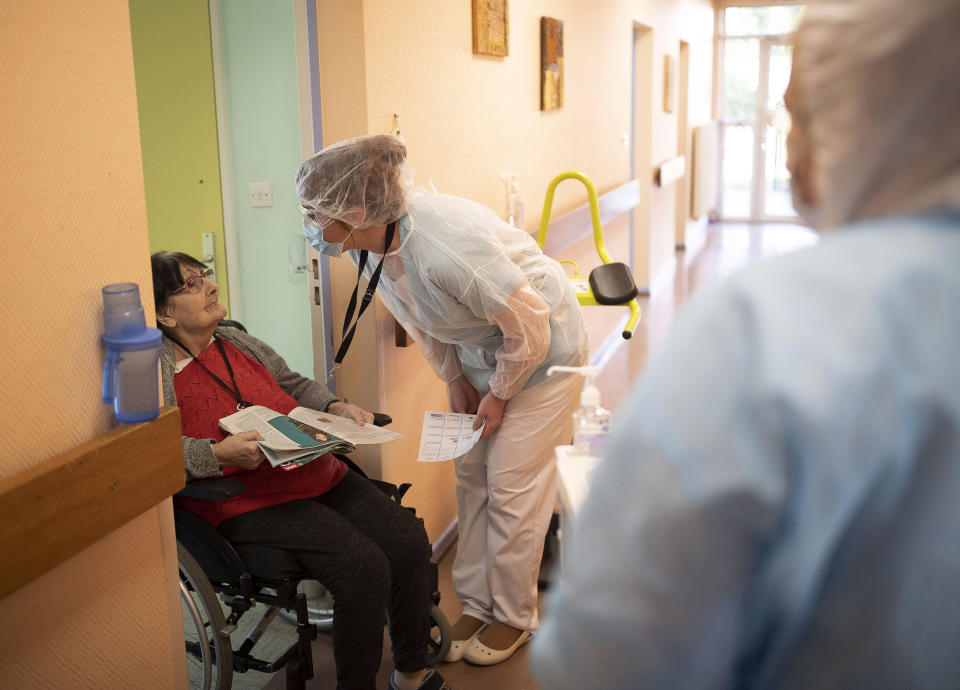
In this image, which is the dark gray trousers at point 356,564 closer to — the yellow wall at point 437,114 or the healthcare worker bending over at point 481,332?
the healthcare worker bending over at point 481,332

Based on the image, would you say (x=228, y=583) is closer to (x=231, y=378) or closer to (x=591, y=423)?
(x=231, y=378)

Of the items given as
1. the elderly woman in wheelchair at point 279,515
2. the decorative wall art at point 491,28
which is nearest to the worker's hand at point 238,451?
the elderly woman in wheelchair at point 279,515

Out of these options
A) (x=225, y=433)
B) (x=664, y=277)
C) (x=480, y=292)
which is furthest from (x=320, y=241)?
(x=664, y=277)

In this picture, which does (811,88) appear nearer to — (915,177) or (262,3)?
(915,177)

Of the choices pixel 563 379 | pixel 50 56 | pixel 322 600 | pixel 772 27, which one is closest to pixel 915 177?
pixel 50 56

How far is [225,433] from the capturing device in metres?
2.13

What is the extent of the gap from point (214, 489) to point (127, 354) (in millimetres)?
503

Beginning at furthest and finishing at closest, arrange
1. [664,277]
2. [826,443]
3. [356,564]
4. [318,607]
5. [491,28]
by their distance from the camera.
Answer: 1. [664,277]
2. [491,28]
3. [318,607]
4. [356,564]
5. [826,443]

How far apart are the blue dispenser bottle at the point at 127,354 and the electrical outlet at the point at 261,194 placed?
1537mm

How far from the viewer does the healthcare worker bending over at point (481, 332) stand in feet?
7.16

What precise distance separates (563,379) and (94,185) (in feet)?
4.78

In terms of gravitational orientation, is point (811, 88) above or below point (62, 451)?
above

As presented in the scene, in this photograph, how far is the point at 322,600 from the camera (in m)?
2.71

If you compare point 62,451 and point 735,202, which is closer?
point 62,451
